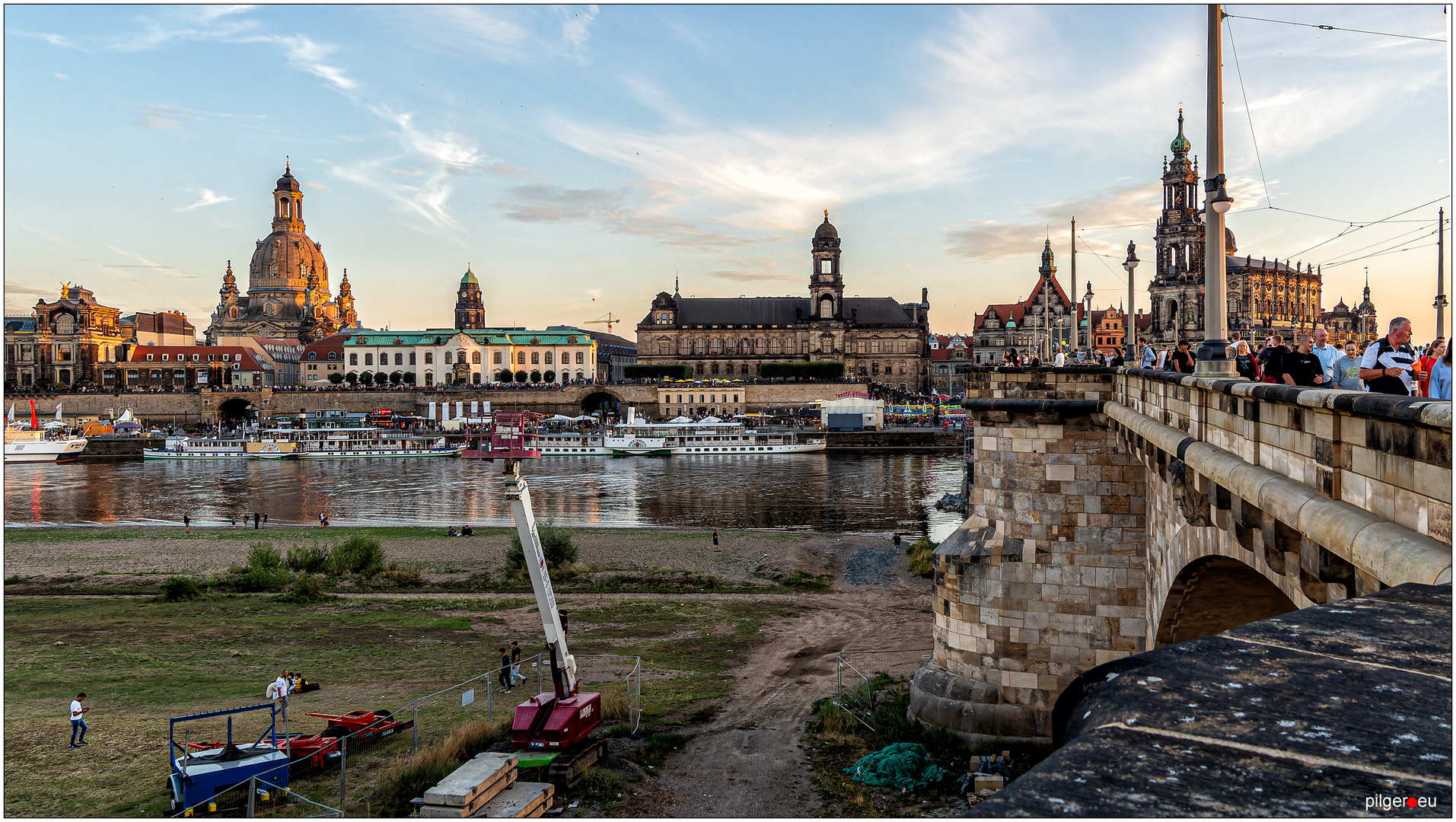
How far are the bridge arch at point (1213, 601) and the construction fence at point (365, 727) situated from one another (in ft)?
25.5

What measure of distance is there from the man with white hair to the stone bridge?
880 mm

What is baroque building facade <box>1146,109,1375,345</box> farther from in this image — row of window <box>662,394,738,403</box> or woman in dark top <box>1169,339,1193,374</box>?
woman in dark top <box>1169,339,1193,374</box>

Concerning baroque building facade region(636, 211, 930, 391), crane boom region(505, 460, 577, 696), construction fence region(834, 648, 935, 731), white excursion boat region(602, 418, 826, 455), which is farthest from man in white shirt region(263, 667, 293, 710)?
baroque building facade region(636, 211, 930, 391)

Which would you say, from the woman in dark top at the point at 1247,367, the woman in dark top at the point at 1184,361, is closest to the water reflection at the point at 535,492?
the woman in dark top at the point at 1184,361

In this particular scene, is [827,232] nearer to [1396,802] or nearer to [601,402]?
[601,402]

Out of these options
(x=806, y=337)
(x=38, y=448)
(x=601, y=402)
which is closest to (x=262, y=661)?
(x=38, y=448)

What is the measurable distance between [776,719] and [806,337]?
97147mm

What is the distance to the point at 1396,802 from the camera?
1.56 metres

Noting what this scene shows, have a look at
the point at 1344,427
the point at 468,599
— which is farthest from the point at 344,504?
the point at 1344,427

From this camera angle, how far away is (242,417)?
96750 millimetres

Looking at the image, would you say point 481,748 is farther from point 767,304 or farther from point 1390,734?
point 767,304

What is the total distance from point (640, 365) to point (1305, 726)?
105286 mm

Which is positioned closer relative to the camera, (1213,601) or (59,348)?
(1213,601)

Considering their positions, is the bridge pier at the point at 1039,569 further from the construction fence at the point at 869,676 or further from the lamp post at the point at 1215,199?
the lamp post at the point at 1215,199
